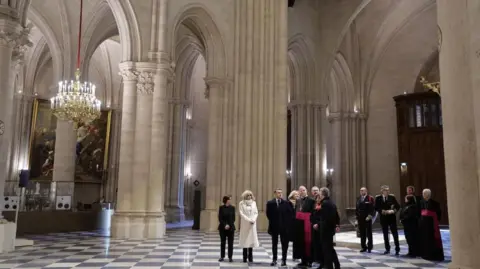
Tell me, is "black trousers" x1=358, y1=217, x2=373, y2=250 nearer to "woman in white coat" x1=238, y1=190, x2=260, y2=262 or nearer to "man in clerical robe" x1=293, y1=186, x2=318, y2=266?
"man in clerical robe" x1=293, y1=186, x2=318, y2=266

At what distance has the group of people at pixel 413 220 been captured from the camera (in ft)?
31.4

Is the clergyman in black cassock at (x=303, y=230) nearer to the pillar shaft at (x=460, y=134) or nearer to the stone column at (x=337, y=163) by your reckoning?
the pillar shaft at (x=460, y=134)

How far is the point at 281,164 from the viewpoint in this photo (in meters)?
16.3

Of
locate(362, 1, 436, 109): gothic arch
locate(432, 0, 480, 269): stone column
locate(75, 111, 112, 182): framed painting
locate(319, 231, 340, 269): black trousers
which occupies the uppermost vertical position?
locate(362, 1, 436, 109): gothic arch

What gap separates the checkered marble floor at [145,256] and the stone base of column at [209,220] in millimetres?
3530

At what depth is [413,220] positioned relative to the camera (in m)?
10.0

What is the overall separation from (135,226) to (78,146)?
1380cm

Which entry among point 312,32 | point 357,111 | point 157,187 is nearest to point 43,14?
point 157,187

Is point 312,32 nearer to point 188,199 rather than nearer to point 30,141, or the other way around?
point 188,199

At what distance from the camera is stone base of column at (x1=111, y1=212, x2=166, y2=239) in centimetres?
1291

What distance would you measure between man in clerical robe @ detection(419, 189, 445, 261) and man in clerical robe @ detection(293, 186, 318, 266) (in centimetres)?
286

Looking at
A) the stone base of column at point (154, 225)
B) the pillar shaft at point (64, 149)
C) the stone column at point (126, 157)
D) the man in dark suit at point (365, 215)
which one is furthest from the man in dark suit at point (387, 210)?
the pillar shaft at point (64, 149)

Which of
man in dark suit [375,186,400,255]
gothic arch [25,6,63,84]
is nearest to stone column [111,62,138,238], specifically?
gothic arch [25,6,63,84]

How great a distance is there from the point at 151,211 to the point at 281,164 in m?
5.12
